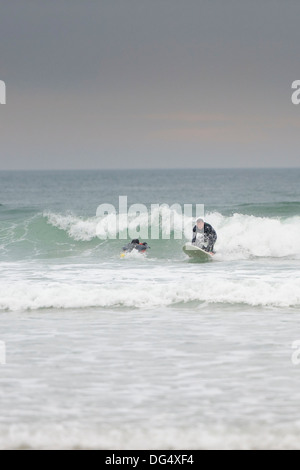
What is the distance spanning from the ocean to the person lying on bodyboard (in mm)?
584

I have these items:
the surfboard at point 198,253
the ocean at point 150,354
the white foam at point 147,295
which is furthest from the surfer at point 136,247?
the white foam at point 147,295

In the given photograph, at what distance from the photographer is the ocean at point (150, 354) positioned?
648 centimetres

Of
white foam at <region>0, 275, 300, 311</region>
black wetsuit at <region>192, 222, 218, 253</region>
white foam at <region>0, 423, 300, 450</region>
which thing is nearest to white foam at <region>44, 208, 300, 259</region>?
black wetsuit at <region>192, 222, 218, 253</region>

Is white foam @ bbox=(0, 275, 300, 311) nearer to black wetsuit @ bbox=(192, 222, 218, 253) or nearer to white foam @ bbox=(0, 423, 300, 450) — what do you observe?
black wetsuit @ bbox=(192, 222, 218, 253)

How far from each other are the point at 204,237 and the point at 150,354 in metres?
9.94

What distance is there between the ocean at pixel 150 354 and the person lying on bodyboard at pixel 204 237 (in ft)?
1.92

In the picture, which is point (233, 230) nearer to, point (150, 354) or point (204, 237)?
point (204, 237)

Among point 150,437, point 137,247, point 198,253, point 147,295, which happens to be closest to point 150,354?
point 150,437

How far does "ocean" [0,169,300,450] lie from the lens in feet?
21.2

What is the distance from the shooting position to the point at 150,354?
9.19 meters
